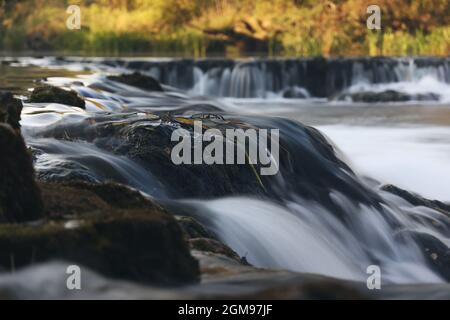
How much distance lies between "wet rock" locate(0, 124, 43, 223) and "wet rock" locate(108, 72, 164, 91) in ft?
40.9

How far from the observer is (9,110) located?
21.4 ft

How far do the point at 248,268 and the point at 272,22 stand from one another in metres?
33.5

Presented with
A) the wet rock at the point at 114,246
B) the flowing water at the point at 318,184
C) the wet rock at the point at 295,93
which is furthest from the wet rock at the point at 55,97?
the wet rock at the point at 295,93

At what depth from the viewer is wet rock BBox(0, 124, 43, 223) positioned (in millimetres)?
4723

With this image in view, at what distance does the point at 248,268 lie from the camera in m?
4.79

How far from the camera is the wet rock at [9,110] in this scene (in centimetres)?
616

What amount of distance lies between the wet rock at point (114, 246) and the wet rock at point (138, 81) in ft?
42.8

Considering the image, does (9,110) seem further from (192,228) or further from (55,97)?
(55,97)

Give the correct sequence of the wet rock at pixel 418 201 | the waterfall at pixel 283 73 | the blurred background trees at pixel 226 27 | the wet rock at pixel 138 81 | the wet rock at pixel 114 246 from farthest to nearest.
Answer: the blurred background trees at pixel 226 27 < the waterfall at pixel 283 73 < the wet rock at pixel 138 81 < the wet rock at pixel 418 201 < the wet rock at pixel 114 246

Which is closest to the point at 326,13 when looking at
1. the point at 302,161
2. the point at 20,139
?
the point at 302,161

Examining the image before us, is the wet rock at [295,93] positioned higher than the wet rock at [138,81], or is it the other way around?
the wet rock at [138,81]

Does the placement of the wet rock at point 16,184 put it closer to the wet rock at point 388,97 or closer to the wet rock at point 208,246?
the wet rock at point 208,246

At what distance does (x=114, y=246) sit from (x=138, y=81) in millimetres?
13333
